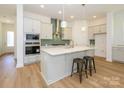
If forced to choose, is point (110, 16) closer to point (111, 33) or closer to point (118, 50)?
point (111, 33)

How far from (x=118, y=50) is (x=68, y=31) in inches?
149

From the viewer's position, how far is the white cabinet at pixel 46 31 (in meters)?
6.00

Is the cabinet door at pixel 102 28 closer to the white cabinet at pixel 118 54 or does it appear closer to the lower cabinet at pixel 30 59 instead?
the white cabinet at pixel 118 54

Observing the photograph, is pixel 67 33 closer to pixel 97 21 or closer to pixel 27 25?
pixel 97 21

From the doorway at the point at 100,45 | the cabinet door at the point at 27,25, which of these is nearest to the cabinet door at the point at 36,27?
the cabinet door at the point at 27,25

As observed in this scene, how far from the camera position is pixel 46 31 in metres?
6.16

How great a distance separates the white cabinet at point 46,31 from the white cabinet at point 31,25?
62 centimetres

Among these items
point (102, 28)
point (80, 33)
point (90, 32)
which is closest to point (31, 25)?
point (80, 33)

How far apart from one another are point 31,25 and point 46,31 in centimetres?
125

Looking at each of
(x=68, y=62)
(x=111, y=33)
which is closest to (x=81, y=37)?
(x=111, y=33)

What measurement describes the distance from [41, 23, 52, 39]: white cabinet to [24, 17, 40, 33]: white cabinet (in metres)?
0.62

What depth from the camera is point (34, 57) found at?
5.30 meters

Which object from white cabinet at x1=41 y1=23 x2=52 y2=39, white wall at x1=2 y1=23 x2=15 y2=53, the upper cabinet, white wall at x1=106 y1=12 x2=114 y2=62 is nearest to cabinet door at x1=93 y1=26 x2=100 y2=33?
the upper cabinet
